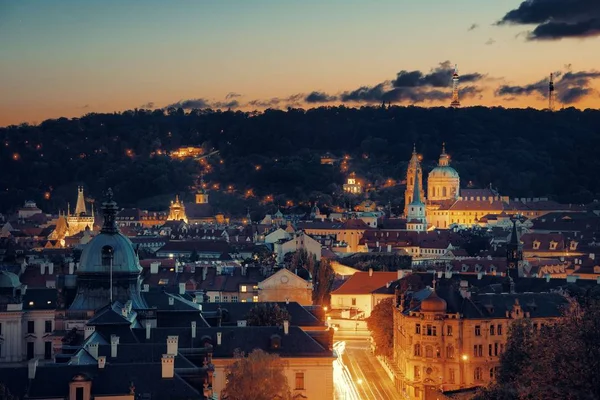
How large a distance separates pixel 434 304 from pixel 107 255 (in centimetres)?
1561

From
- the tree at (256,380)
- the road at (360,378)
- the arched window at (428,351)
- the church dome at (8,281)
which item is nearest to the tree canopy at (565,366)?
the tree at (256,380)

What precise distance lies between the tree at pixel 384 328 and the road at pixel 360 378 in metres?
0.80

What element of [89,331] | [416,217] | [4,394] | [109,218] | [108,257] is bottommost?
[416,217]

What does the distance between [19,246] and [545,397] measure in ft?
400

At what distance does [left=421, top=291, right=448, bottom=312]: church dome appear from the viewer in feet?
212

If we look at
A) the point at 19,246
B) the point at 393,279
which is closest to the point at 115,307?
the point at 393,279

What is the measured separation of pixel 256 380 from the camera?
43.7 m

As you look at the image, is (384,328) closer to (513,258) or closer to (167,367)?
(513,258)

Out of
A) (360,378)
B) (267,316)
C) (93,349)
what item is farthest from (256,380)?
(360,378)

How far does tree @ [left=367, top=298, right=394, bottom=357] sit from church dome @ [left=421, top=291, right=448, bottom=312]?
7.17 m

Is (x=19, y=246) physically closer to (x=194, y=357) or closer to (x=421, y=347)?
(x=421, y=347)

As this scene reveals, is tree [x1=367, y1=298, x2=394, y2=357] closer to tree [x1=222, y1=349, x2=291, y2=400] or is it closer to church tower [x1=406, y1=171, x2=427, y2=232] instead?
tree [x1=222, y1=349, x2=291, y2=400]

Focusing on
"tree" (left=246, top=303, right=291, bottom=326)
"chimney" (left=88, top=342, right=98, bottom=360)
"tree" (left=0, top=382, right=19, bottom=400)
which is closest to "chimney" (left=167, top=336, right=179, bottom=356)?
"chimney" (left=88, top=342, right=98, bottom=360)

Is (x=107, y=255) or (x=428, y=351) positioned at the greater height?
(x=107, y=255)
